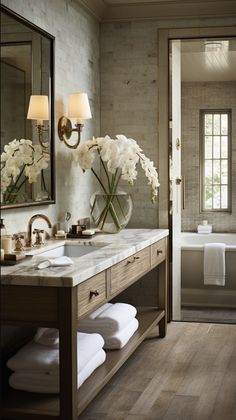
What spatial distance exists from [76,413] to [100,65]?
317cm

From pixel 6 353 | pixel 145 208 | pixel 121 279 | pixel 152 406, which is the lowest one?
pixel 152 406

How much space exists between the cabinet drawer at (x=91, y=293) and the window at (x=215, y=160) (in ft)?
17.0

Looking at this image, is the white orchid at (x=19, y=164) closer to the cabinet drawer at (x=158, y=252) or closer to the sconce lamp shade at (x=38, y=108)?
the sconce lamp shade at (x=38, y=108)

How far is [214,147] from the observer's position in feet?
27.4

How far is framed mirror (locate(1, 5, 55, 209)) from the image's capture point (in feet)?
11.7

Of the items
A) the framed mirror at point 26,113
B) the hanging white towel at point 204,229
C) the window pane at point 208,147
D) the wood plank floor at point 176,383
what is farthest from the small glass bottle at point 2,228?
the window pane at point 208,147

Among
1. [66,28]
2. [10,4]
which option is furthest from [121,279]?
[66,28]

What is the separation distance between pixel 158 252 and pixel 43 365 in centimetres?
171

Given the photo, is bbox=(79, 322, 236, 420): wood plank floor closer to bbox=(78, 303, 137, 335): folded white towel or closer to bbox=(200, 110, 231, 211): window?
bbox=(78, 303, 137, 335): folded white towel

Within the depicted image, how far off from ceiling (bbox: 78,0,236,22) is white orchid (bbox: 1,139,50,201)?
1.54m

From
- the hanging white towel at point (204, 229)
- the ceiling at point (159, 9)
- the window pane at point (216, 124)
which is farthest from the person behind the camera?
the window pane at point (216, 124)

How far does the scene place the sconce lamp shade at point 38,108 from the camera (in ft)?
12.8

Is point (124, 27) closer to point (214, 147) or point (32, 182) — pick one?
point (32, 182)

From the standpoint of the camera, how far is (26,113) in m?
3.83
